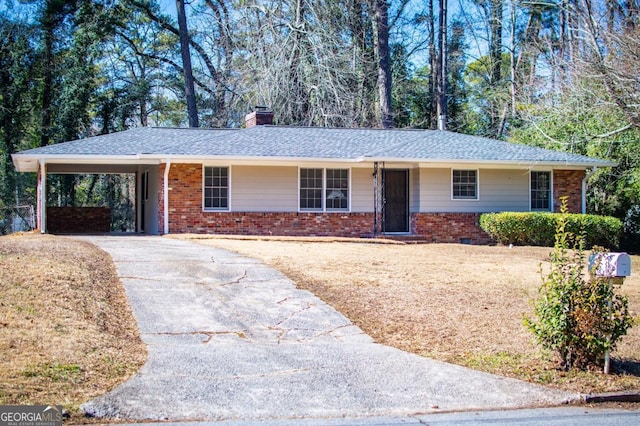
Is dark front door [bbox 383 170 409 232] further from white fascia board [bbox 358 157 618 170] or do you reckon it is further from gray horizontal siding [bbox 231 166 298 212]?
gray horizontal siding [bbox 231 166 298 212]

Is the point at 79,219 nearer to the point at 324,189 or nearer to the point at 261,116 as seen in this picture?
the point at 261,116

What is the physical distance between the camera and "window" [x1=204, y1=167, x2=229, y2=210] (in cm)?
2203

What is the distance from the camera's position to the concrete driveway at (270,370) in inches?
251

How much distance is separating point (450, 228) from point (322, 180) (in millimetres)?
4323

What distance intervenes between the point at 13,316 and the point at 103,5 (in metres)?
28.2

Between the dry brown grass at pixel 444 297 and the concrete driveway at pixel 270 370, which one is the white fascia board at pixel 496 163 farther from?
the concrete driveway at pixel 270 370

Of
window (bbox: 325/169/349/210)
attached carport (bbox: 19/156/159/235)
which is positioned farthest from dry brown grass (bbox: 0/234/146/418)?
attached carport (bbox: 19/156/159/235)

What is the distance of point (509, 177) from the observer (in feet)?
77.9

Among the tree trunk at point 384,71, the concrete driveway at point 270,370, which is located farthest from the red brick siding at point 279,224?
the concrete driveway at point 270,370

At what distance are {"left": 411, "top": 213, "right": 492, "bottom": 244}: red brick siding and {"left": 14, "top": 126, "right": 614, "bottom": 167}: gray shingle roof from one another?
1868 millimetres

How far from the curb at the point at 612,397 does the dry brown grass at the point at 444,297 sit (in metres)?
0.18

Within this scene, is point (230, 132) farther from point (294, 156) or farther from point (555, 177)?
point (555, 177)

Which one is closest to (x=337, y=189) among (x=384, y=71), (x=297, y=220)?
(x=297, y=220)

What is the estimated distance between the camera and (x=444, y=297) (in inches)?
463
